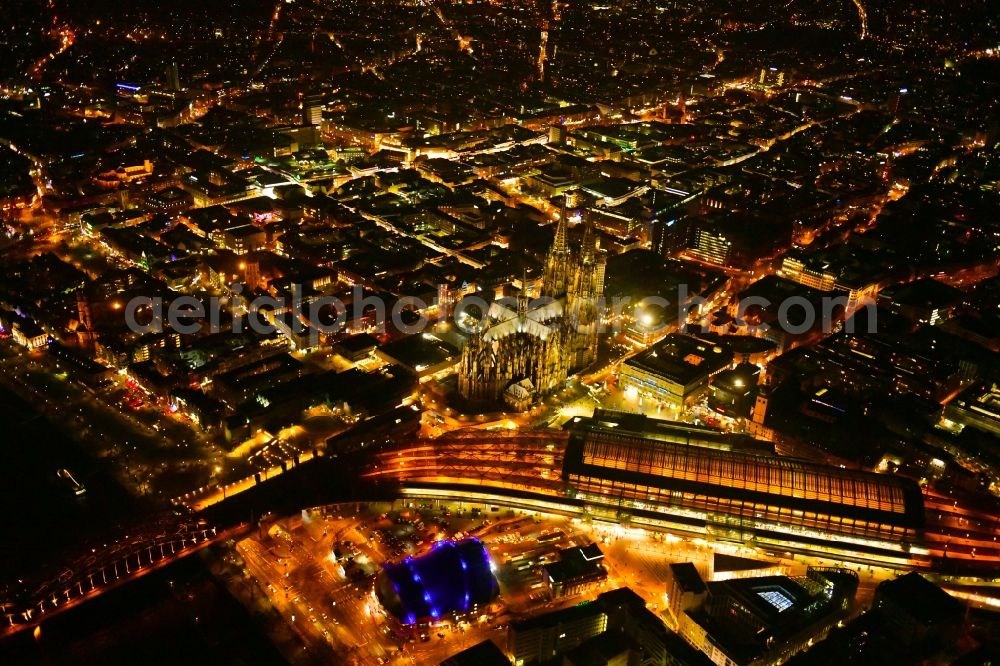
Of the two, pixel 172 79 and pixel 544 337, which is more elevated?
pixel 172 79

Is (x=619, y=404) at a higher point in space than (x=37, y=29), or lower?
lower

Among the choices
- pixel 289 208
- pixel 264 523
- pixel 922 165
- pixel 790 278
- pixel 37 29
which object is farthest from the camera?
pixel 37 29

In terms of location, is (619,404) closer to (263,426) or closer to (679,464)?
(679,464)

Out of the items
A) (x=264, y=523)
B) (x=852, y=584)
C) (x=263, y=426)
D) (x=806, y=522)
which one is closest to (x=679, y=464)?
(x=806, y=522)

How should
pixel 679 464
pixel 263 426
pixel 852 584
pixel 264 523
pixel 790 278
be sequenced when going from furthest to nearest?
pixel 790 278 → pixel 263 426 → pixel 679 464 → pixel 264 523 → pixel 852 584

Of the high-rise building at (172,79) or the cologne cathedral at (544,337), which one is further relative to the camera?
the high-rise building at (172,79)

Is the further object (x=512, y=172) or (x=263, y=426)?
(x=512, y=172)

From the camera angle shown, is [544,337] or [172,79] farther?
[172,79]

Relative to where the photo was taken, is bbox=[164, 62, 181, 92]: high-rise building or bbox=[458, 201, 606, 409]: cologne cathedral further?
bbox=[164, 62, 181, 92]: high-rise building
